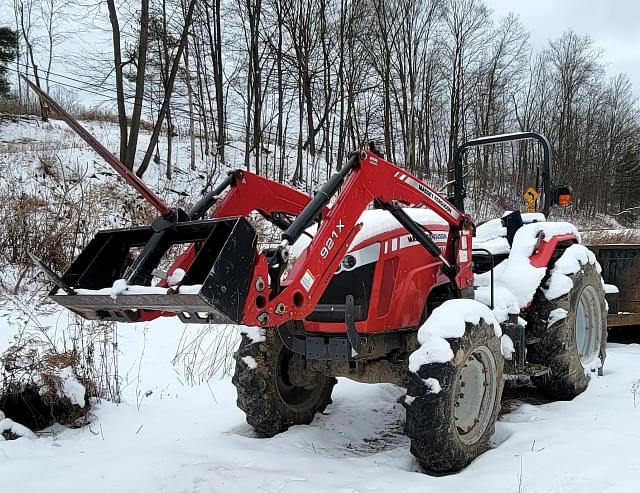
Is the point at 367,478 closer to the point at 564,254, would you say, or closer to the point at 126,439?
the point at 126,439

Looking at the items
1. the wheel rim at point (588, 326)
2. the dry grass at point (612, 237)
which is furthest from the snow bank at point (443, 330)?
the dry grass at point (612, 237)

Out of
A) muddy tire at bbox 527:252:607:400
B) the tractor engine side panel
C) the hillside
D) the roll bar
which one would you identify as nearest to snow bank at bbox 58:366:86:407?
the hillside

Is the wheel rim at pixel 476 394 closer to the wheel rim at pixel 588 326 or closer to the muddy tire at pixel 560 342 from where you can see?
the muddy tire at pixel 560 342

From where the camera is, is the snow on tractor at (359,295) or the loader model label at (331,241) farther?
the loader model label at (331,241)

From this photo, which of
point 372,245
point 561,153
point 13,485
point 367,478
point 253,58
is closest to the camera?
point 13,485

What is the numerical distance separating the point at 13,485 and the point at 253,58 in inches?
811

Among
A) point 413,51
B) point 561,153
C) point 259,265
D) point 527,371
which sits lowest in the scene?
point 527,371

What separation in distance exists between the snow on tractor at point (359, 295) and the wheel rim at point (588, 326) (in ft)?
0.64

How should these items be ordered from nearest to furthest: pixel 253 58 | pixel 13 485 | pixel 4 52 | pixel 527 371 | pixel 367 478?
pixel 13 485, pixel 367 478, pixel 527 371, pixel 253 58, pixel 4 52

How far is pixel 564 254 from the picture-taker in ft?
16.1

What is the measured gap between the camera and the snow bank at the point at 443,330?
126 inches

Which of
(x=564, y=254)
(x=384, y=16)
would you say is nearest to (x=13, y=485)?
(x=564, y=254)

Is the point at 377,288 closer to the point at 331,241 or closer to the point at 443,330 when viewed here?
the point at 443,330

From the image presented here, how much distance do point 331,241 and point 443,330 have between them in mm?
858
